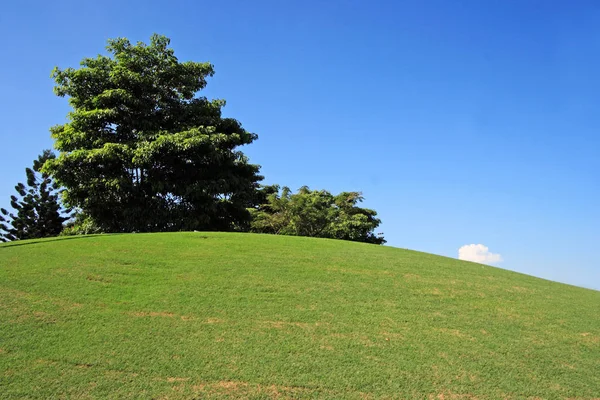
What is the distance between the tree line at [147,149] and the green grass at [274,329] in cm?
810

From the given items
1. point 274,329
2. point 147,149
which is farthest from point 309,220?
point 274,329

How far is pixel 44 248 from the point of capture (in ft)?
38.4

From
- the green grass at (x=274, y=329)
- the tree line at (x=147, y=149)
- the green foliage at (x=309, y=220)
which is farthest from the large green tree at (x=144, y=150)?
the green grass at (x=274, y=329)

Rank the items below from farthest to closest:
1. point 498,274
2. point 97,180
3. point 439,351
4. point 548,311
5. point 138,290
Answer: point 97,180
point 498,274
point 548,311
point 138,290
point 439,351

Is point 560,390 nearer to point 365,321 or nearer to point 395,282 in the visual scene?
point 365,321

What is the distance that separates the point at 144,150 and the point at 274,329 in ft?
44.4

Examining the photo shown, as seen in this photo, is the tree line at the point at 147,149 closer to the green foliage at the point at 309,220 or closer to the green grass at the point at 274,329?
the green foliage at the point at 309,220

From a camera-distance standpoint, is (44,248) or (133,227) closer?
(44,248)

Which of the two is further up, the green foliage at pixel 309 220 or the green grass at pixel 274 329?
the green foliage at pixel 309 220

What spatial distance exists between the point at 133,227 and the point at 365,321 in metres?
15.0

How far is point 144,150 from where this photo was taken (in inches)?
728

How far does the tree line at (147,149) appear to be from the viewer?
19.2 meters

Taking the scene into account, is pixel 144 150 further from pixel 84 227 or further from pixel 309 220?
pixel 309 220

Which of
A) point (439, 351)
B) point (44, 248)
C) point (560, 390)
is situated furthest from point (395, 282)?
point (44, 248)
